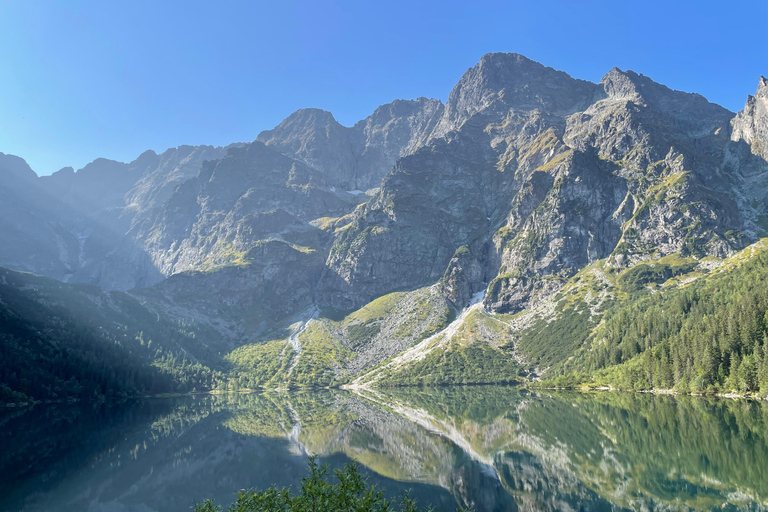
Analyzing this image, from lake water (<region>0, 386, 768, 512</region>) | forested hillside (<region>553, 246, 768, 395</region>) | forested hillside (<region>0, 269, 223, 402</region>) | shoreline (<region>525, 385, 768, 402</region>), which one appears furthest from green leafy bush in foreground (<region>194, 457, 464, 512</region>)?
forested hillside (<region>0, 269, 223, 402</region>)

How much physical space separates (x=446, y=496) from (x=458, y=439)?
3084cm

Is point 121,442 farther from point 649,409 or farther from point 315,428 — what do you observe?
point 649,409

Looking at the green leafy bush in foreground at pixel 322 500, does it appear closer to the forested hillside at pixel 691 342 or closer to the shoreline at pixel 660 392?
the shoreline at pixel 660 392

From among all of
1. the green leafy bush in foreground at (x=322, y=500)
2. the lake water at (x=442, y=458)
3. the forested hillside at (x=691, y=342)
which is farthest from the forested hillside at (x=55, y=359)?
the forested hillside at (x=691, y=342)

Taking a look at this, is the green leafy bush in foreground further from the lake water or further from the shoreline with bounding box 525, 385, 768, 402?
the shoreline with bounding box 525, 385, 768, 402

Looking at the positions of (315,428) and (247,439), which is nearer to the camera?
(247,439)

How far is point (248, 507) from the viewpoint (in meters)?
18.5

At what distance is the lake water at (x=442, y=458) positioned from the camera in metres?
40.9

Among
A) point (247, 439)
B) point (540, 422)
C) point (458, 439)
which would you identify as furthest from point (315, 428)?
point (540, 422)

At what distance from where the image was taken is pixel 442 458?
194 ft

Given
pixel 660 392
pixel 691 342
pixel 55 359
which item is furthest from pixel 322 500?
pixel 55 359

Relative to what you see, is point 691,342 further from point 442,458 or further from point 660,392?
point 442,458

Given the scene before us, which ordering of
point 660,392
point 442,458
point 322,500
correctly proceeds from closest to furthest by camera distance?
point 322,500, point 442,458, point 660,392

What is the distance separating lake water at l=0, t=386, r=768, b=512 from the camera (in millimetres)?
40875
